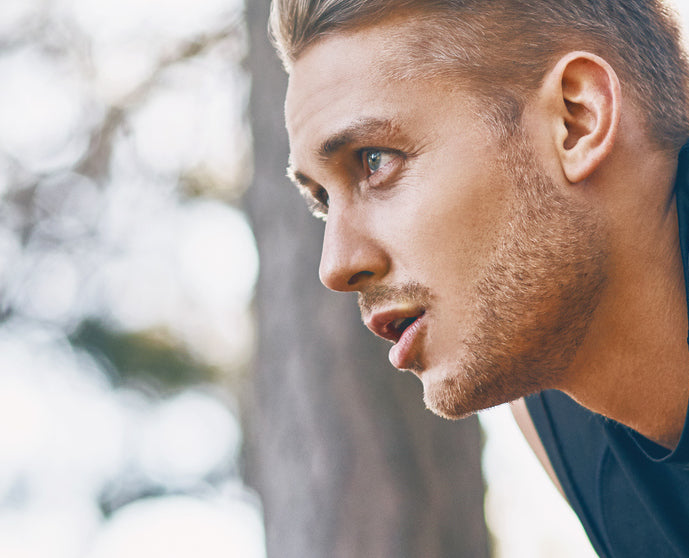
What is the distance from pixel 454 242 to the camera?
5.77ft

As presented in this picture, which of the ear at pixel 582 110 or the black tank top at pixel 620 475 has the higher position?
the ear at pixel 582 110

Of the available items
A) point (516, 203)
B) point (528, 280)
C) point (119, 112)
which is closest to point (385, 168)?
point (516, 203)

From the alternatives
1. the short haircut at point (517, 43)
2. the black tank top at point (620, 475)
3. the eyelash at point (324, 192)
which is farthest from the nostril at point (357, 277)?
the black tank top at point (620, 475)

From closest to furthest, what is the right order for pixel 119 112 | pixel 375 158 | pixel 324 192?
pixel 375 158
pixel 324 192
pixel 119 112

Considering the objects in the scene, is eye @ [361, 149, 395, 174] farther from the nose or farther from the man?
the nose

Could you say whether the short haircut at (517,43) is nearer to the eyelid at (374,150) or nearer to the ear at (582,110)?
the ear at (582,110)

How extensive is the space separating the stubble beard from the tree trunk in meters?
1.25

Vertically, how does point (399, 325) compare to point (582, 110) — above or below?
below

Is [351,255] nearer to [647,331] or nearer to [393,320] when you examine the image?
[393,320]

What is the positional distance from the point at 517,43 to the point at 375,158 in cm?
44

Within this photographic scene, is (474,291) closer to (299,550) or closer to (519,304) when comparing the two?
(519,304)

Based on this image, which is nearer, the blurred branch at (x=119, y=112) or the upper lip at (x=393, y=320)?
the upper lip at (x=393, y=320)

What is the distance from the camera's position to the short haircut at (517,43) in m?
1.83

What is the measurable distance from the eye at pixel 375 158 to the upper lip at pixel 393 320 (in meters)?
0.35
